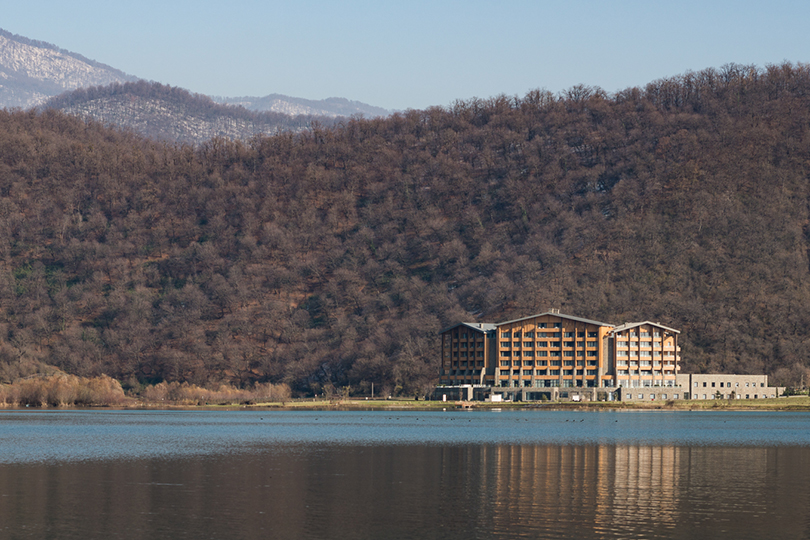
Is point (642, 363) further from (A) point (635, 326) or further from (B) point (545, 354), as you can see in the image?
(B) point (545, 354)

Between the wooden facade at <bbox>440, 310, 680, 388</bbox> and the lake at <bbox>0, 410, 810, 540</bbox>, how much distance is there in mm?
98792

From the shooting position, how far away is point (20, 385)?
15288 cm

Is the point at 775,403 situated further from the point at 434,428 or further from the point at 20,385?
the point at 20,385

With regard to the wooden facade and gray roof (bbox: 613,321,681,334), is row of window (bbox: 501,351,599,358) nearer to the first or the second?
the wooden facade

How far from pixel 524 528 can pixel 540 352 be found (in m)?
155

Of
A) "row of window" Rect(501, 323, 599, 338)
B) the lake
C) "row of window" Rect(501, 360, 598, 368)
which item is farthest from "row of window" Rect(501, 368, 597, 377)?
the lake

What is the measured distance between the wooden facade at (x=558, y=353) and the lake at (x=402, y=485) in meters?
98.8

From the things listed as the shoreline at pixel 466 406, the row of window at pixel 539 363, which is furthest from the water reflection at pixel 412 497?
the row of window at pixel 539 363

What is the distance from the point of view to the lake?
113 ft

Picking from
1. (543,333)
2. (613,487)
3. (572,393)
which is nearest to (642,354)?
(572,393)

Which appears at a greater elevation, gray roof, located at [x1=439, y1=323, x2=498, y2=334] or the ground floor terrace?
gray roof, located at [x1=439, y1=323, x2=498, y2=334]

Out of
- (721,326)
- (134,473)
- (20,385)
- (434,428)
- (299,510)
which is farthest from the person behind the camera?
(721,326)

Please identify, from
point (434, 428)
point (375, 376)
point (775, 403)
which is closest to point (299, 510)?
point (434, 428)

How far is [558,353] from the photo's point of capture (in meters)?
187
